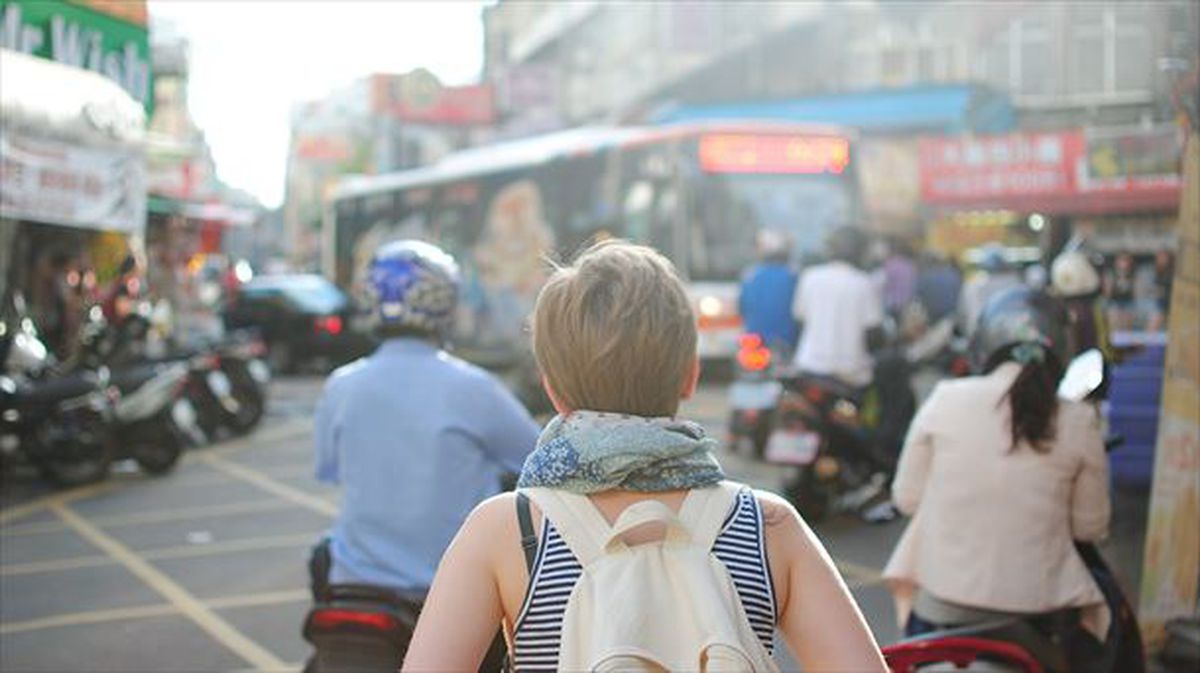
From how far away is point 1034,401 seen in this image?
4.36 meters

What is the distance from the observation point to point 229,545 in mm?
8750

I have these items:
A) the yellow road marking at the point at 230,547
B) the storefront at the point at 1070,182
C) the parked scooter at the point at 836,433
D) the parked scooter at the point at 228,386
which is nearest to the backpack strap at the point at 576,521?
the parked scooter at the point at 836,433

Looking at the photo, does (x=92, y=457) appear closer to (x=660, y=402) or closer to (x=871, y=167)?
(x=660, y=402)

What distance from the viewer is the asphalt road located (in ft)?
20.9

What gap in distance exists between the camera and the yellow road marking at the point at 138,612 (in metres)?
6.64

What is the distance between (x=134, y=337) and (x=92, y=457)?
1366 mm

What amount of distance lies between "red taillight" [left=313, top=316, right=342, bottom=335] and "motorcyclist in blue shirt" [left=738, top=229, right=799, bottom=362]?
11634mm

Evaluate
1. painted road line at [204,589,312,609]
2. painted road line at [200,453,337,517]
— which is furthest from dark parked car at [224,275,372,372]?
painted road line at [204,589,312,609]

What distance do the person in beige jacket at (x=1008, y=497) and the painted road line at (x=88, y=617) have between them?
3763mm

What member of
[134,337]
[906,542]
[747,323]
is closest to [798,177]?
[747,323]

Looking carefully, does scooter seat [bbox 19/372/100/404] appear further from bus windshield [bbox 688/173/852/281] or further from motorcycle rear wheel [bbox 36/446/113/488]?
bus windshield [bbox 688/173/852/281]

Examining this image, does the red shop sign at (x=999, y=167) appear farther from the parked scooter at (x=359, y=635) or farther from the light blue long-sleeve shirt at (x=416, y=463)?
the parked scooter at (x=359, y=635)

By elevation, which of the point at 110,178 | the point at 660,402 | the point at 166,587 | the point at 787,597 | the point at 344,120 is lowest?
the point at 166,587

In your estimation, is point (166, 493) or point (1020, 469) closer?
point (1020, 469)
